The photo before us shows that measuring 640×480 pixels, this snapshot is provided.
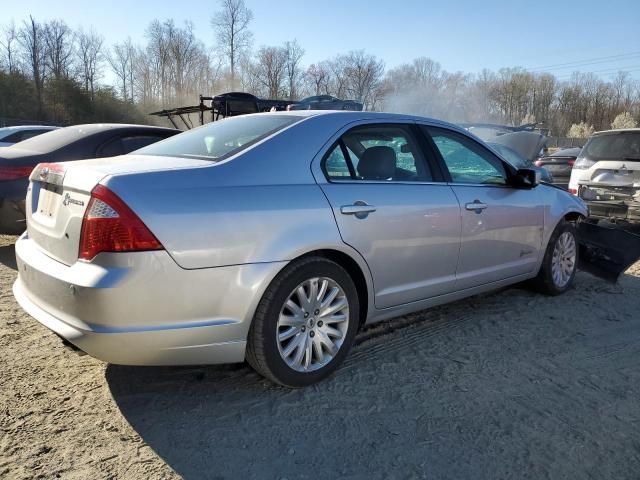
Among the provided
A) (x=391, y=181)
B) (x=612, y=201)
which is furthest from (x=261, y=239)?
(x=612, y=201)

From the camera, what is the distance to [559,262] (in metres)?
4.84

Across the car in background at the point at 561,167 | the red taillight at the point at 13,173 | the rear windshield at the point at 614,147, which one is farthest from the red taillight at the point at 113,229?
the car in background at the point at 561,167

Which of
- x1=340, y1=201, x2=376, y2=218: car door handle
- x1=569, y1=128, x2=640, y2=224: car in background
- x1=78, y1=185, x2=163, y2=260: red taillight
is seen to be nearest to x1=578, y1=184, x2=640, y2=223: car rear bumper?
x1=569, y1=128, x2=640, y2=224: car in background

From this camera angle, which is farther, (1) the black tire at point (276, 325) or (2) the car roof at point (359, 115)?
(2) the car roof at point (359, 115)

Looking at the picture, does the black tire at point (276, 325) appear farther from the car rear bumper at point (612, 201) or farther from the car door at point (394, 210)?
the car rear bumper at point (612, 201)

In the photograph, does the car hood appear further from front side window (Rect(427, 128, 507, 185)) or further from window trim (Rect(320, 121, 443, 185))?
window trim (Rect(320, 121, 443, 185))

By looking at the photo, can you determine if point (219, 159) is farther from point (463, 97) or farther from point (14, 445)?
point (463, 97)

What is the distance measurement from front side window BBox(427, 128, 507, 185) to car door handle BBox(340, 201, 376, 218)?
3.15 feet

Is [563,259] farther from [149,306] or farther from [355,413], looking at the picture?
[149,306]

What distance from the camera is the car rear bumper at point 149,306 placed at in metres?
2.34

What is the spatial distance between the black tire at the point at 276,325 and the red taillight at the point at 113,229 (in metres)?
0.66

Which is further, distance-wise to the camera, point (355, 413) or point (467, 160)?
point (467, 160)

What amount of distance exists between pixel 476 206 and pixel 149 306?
2448mm

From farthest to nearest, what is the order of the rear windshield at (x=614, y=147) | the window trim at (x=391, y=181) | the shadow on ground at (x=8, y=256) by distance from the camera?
1. the rear windshield at (x=614, y=147)
2. the shadow on ground at (x=8, y=256)
3. the window trim at (x=391, y=181)
